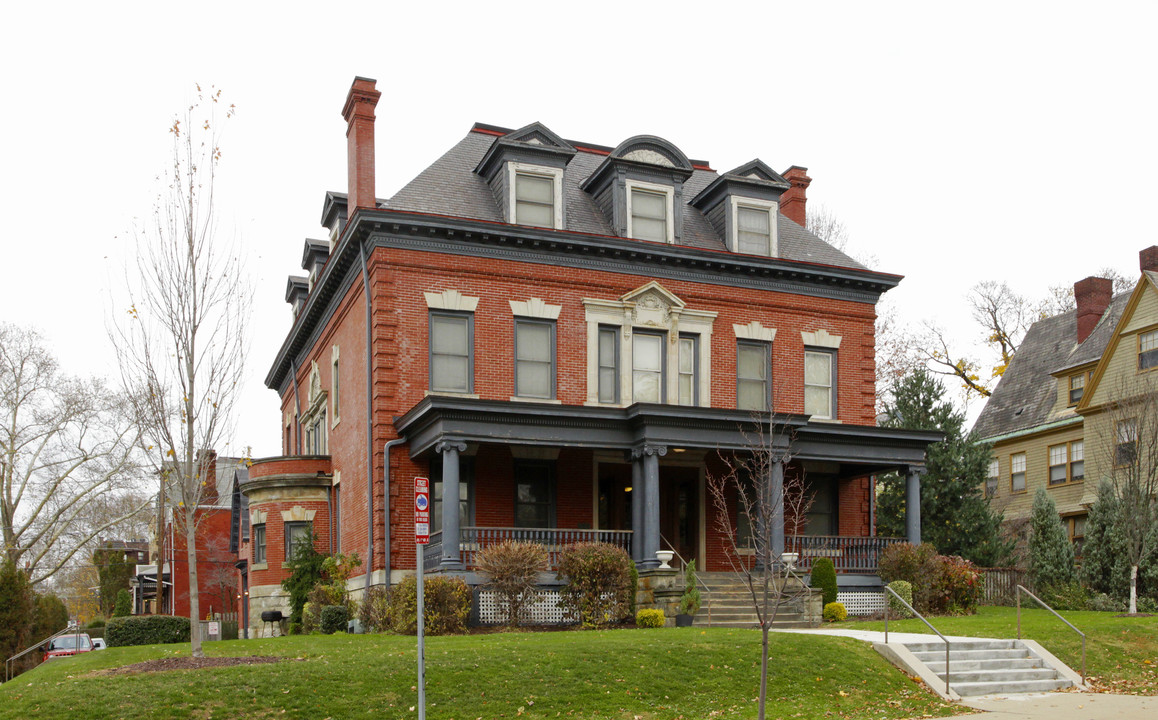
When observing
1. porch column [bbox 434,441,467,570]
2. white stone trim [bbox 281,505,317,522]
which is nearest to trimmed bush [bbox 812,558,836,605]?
porch column [bbox 434,441,467,570]

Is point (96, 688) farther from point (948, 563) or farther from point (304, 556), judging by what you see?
point (948, 563)

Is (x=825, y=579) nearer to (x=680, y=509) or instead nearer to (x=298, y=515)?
(x=680, y=509)

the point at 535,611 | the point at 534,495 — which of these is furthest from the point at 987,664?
the point at 534,495

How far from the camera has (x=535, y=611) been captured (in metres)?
22.0

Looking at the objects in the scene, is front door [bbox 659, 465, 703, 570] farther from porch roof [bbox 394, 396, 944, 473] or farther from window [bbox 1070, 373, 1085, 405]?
window [bbox 1070, 373, 1085, 405]

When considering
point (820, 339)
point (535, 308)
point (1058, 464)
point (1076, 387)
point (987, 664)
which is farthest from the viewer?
point (1076, 387)

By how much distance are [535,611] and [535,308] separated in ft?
23.9

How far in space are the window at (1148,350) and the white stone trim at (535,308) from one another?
21.2 metres

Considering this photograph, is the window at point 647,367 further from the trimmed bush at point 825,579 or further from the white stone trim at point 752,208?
the trimmed bush at point 825,579

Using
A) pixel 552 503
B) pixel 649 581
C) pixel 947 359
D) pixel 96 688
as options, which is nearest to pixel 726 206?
pixel 552 503

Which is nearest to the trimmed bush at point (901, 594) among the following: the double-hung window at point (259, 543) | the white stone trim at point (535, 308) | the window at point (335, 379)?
the white stone trim at point (535, 308)

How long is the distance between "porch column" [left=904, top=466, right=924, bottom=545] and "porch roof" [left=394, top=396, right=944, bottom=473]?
2.68 meters

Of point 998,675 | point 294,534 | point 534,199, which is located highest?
point 534,199

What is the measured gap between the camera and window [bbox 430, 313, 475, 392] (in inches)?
976
